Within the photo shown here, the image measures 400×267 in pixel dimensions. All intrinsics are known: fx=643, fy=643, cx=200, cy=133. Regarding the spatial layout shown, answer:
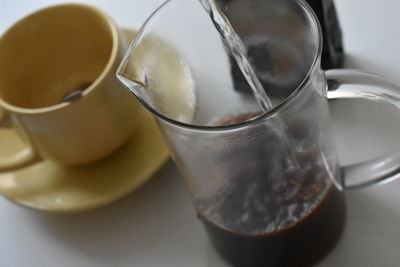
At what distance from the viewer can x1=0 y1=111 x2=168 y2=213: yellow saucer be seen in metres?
0.47

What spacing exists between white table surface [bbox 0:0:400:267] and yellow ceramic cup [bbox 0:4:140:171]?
0.05 m

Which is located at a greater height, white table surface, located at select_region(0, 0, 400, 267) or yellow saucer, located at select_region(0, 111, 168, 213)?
yellow saucer, located at select_region(0, 111, 168, 213)

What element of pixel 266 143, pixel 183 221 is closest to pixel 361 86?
pixel 266 143

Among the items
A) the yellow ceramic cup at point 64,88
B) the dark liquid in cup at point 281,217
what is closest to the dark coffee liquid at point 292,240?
the dark liquid in cup at point 281,217

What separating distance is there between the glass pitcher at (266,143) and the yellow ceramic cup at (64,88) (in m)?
0.06

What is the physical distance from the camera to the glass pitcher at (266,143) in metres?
0.36

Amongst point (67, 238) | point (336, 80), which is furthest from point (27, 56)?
point (336, 80)

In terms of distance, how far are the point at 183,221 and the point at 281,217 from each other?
0.31ft

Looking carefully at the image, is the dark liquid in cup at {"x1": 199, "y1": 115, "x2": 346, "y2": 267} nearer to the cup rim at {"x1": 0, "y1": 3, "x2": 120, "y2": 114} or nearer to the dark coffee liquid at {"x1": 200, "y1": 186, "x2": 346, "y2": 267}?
the dark coffee liquid at {"x1": 200, "y1": 186, "x2": 346, "y2": 267}

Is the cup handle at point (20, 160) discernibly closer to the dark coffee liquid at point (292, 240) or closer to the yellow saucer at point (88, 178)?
the yellow saucer at point (88, 178)

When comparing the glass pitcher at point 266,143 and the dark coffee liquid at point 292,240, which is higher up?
the glass pitcher at point 266,143

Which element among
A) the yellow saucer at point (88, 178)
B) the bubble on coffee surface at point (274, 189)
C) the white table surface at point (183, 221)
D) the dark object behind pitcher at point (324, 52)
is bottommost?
the white table surface at point (183, 221)

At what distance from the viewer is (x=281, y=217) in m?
0.39

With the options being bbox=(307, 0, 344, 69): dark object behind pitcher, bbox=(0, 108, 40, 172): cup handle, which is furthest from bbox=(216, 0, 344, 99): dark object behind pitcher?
bbox=(0, 108, 40, 172): cup handle
